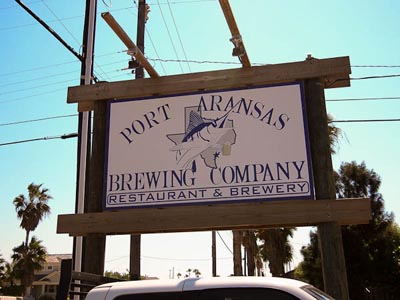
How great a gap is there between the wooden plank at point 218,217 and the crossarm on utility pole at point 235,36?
1972mm

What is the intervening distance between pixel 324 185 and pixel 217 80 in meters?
2.03

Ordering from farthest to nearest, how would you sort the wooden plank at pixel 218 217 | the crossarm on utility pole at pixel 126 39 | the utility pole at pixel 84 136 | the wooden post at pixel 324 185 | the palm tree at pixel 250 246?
the palm tree at pixel 250 246
the utility pole at pixel 84 136
the crossarm on utility pole at pixel 126 39
the wooden plank at pixel 218 217
the wooden post at pixel 324 185

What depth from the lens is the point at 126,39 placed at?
6.20 meters

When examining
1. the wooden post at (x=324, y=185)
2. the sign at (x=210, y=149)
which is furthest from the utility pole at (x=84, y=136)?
the wooden post at (x=324, y=185)

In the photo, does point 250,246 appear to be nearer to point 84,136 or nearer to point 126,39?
point 84,136

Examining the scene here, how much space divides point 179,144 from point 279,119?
137 centimetres

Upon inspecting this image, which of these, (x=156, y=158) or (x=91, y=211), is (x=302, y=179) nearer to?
(x=156, y=158)

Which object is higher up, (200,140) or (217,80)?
(217,80)

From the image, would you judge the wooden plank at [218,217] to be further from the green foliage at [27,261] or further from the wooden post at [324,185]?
the green foliage at [27,261]

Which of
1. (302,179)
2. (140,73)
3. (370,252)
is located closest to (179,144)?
(302,179)

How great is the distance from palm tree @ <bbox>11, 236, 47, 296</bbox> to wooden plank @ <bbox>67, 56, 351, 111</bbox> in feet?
119

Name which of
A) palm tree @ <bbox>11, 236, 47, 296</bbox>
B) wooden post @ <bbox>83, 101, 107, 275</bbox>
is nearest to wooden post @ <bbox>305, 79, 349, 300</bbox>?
wooden post @ <bbox>83, 101, 107, 275</bbox>

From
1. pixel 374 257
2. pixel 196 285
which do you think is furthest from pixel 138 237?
pixel 374 257

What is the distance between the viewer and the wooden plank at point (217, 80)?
6.19 m
